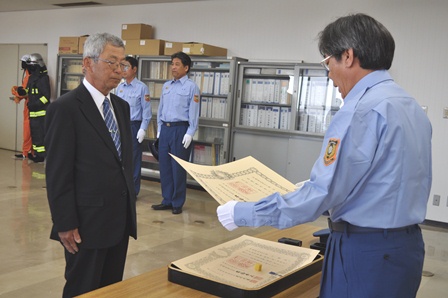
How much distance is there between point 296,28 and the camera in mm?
6598

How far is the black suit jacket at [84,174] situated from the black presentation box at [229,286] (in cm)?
52

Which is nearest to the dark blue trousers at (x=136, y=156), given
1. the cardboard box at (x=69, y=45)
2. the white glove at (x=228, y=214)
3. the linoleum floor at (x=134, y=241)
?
the linoleum floor at (x=134, y=241)

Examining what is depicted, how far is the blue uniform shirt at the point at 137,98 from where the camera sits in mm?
6090

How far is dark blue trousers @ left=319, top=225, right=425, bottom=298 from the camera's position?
1.36m

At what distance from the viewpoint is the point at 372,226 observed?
1.34 m

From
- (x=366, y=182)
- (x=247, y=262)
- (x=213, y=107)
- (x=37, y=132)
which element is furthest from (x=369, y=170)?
(x=37, y=132)

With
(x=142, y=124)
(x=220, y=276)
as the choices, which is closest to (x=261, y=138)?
(x=142, y=124)

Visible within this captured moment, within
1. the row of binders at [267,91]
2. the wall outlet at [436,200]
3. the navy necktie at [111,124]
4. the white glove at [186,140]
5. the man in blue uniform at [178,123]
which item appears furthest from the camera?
the row of binders at [267,91]

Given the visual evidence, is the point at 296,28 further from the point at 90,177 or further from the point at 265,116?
the point at 90,177

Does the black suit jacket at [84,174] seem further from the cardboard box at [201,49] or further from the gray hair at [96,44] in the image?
the cardboard box at [201,49]

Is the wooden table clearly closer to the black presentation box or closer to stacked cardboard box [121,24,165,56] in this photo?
the black presentation box

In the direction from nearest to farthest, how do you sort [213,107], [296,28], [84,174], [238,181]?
[238,181]
[84,174]
[296,28]
[213,107]

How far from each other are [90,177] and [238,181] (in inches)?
26.2

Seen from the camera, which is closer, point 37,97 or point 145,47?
point 145,47
